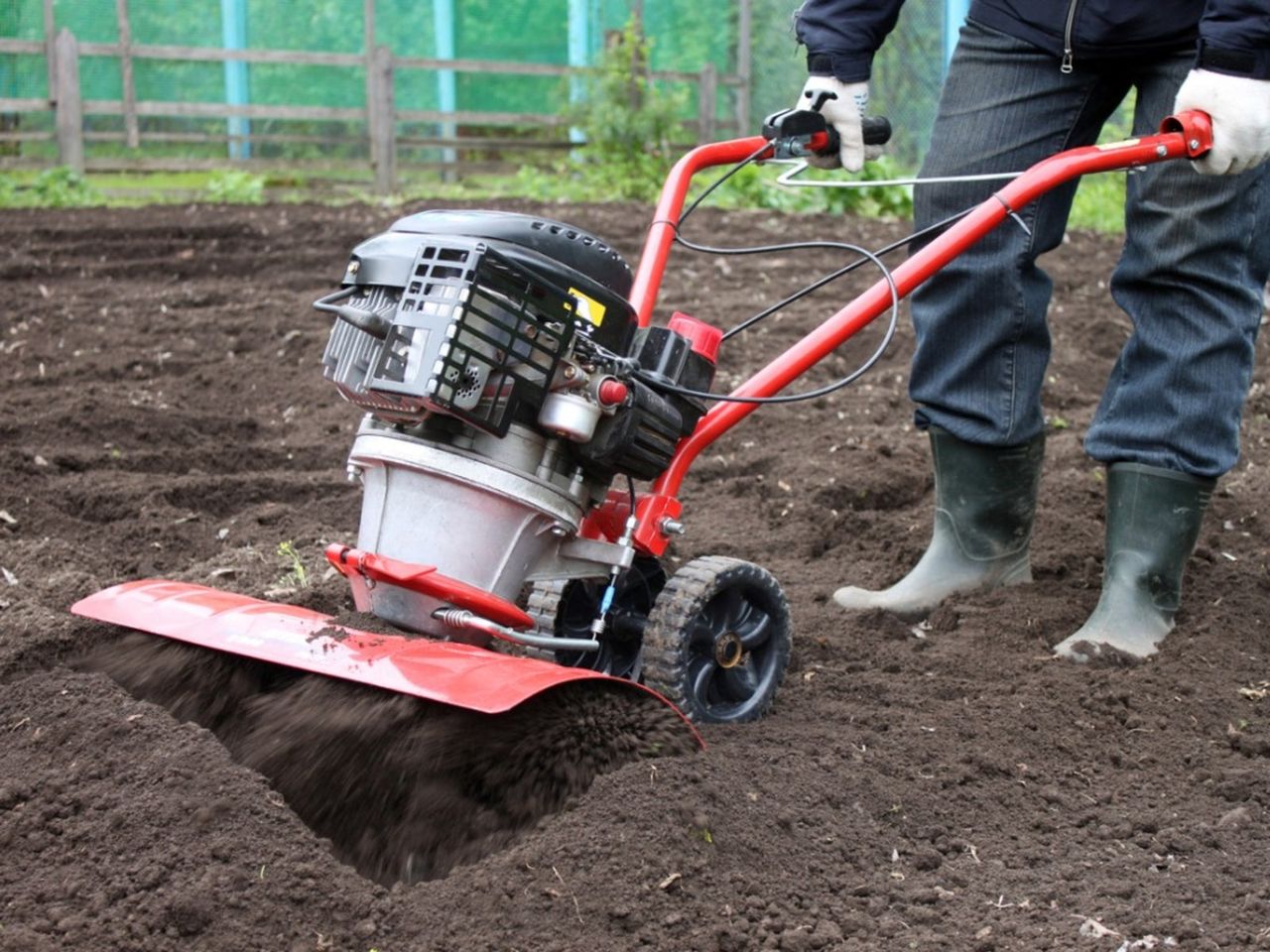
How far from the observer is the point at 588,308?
2279 mm

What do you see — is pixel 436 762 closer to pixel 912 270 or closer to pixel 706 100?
pixel 912 270

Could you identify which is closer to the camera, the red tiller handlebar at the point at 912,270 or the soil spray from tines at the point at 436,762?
the soil spray from tines at the point at 436,762

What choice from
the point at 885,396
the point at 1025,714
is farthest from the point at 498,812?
the point at 885,396

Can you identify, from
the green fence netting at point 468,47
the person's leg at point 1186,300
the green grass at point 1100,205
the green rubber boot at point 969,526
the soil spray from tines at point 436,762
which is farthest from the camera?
the green fence netting at point 468,47

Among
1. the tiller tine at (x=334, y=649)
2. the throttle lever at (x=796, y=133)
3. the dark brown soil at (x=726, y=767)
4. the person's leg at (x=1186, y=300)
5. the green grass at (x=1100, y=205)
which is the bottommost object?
the dark brown soil at (x=726, y=767)

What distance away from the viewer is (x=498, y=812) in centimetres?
203

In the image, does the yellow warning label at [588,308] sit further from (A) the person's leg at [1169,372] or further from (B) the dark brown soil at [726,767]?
(A) the person's leg at [1169,372]

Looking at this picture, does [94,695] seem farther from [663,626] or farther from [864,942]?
[864,942]

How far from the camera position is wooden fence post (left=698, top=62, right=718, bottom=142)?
1259 centimetres

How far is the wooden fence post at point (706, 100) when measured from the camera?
12.6 meters

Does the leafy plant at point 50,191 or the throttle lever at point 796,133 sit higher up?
the throttle lever at point 796,133

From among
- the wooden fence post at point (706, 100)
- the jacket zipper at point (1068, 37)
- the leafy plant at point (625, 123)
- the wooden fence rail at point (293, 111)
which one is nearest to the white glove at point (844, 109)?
the jacket zipper at point (1068, 37)

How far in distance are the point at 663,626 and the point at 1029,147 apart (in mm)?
1282

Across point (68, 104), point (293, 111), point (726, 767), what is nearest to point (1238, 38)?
point (726, 767)
